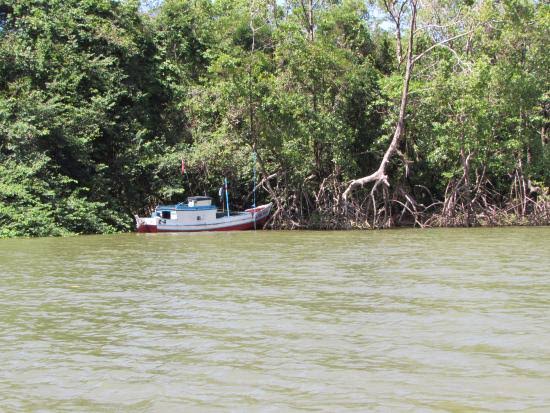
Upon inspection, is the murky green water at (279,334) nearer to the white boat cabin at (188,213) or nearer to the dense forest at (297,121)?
the white boat cabin at (188,213)

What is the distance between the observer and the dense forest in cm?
2741

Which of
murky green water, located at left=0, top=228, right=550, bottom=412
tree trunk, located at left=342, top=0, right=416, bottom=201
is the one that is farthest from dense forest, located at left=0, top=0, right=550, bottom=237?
murky green water, located at left=0, top=228, right=550, bottom=412

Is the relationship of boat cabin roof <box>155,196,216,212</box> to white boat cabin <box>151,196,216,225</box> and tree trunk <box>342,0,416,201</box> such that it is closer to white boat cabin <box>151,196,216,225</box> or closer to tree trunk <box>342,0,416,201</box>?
white boat cabin <box>151,196,216,225</box>

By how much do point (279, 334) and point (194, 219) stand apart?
67.1 ft

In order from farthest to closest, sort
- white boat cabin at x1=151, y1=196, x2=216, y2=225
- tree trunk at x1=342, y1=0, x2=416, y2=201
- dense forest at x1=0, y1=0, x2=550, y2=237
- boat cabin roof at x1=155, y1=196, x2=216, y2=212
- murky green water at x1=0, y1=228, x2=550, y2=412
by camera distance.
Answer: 1. boat cabin roof at x1=155, y1=196, x2=216, y2=212
2. white boat cabin at x1=151, y1=196, x2=216, y2=225
3. tree trunk at x1=342, y1=0, x2=416, y2=201
4. dense forest at x1=0, y1=0, x2=550, y2=237
5. murky green water at x1=0, y1=228, x2=550, y2=412

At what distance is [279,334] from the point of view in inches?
320

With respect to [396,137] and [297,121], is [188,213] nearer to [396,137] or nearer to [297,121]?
[297,121]

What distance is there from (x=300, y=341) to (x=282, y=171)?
74.1 feet

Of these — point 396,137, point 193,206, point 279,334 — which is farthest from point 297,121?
point 279,334

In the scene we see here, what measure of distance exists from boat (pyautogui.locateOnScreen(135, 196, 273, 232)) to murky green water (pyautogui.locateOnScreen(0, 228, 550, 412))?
11.4 m

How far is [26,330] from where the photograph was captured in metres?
8.57

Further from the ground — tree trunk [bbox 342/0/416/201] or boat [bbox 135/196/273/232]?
tree trunk [bbox 342/0/416/201]

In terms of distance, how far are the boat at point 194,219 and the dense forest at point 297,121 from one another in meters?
1.28

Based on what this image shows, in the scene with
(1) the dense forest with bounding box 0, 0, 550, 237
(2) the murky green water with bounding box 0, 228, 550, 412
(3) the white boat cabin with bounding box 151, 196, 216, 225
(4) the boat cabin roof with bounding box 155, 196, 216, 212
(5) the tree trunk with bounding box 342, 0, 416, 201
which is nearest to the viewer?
(2) the murky green water with bounding box 0, 228, 550, 412
